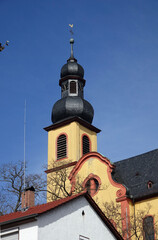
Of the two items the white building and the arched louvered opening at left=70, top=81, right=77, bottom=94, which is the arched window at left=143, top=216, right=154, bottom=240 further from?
the arched louvered opening at left=70, top=81, right=77, bottom=94

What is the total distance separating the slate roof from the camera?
34709 millimetres

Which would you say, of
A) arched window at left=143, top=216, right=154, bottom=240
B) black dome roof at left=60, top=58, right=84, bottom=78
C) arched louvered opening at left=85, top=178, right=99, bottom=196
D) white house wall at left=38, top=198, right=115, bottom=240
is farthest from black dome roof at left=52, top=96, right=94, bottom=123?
white house wall at left=38, top=198, right=115, bottom=240

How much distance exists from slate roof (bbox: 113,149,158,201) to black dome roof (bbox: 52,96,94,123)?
842cm

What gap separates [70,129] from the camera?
149 feet

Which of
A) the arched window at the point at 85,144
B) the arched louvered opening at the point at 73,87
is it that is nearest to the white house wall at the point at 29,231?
the arched window at the point at 85,144

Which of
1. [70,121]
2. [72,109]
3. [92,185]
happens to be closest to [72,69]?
[72,109]

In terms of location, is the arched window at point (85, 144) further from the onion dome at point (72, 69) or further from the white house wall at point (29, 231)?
the white house wall at point (29, 231)

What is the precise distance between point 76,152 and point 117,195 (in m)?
9.71

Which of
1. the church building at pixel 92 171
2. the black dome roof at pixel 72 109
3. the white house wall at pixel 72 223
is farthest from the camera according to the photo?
the black dome roof at pixel 72 109

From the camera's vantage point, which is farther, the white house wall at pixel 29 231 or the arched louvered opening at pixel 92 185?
the arched louvered opening at pixel 92 185

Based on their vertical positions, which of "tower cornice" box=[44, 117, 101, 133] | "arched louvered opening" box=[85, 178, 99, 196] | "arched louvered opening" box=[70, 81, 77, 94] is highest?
"arched louvered opening" box=[70, 81, 77, 94]

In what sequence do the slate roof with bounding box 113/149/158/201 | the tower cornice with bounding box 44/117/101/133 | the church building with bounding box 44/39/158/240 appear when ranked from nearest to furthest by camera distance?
the church building with bounding box 44/39/158/240 → the slate roof with bounding box 113/149/158/201 → the tower cornice with bounding box 44/117/101/133

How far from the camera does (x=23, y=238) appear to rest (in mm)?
18062

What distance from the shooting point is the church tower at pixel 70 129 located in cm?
4430
